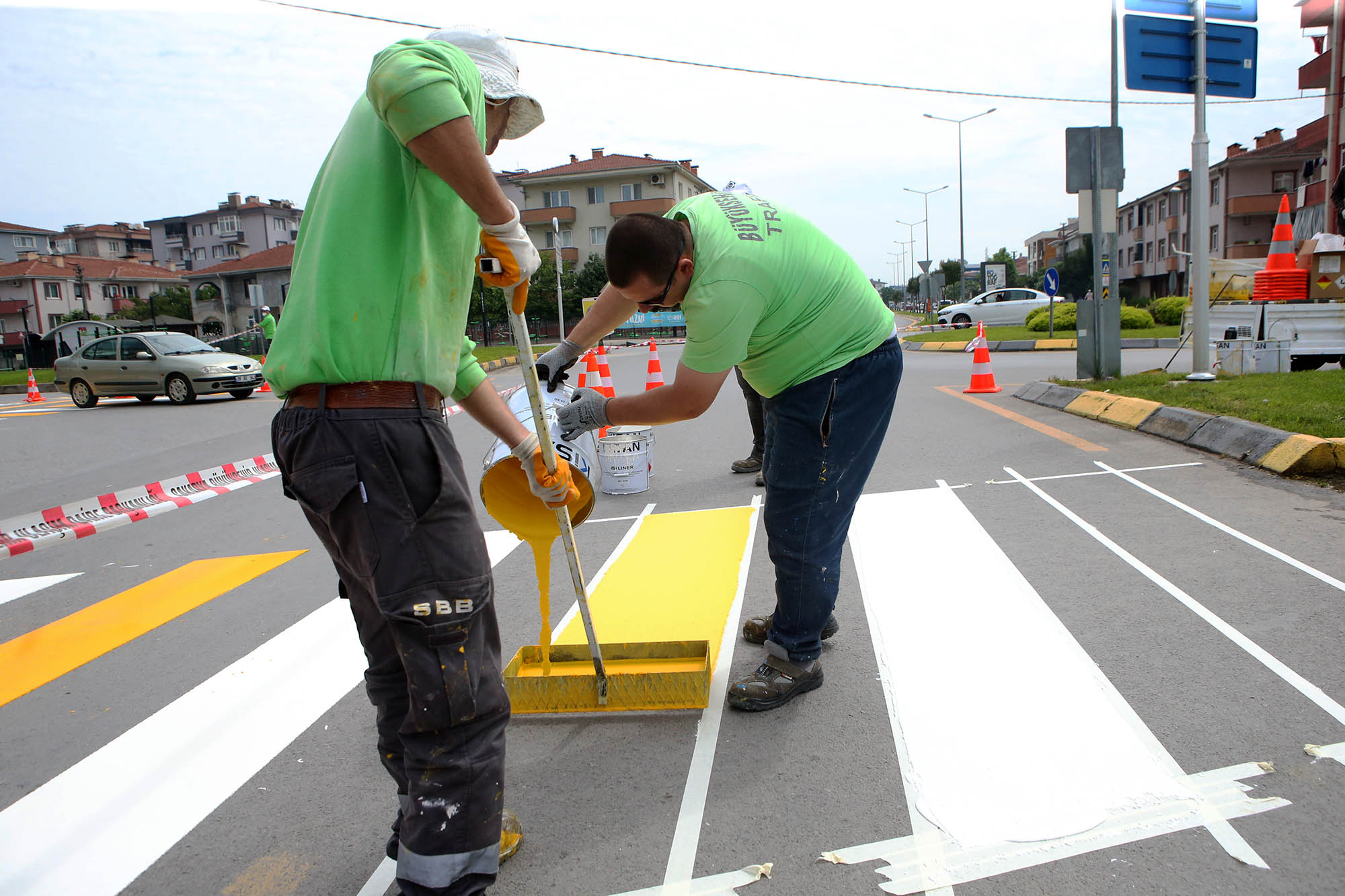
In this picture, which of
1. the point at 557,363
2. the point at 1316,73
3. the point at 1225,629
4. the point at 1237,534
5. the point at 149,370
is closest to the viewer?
the point at 557,363

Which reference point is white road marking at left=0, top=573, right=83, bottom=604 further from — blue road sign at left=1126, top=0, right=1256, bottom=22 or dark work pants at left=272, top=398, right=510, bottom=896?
blue road sign at left=1126, top=0, right=1256, bottom=22

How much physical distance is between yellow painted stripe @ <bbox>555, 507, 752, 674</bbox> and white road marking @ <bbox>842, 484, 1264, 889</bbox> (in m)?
0.72

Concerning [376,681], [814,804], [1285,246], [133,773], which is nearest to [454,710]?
[376,681]

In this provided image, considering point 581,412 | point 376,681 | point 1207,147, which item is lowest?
point 376,681

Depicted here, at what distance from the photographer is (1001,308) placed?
32031mm

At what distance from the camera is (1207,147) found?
9969 millimetres

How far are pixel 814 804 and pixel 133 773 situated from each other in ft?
6.95

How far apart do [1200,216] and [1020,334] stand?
16803mm

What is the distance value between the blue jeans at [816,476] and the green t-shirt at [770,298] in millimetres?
73

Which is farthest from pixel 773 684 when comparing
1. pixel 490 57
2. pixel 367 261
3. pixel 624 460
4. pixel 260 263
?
pixel 260 263

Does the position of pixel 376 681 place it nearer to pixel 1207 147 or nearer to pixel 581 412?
pixel 581 412

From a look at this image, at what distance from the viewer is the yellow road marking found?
24.4 ft

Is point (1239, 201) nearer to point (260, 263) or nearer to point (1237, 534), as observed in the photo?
point (1237, 534)

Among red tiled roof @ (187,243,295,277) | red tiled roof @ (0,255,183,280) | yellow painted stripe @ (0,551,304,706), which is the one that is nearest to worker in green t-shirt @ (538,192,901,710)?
yellow painted stripe @ (0,551,304,706)
